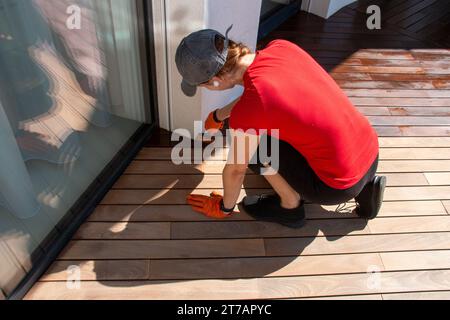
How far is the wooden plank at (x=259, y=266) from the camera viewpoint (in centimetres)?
179

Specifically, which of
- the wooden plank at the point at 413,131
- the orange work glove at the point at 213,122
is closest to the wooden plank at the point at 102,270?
the orange work glove at the point at 213,122

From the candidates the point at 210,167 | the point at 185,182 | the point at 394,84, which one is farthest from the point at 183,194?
the point at 394,84

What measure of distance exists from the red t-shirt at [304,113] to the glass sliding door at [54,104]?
650 millimetres

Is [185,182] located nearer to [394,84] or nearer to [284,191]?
[284,191]

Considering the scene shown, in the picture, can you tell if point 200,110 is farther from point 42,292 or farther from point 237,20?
point 42,292

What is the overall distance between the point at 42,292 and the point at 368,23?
3.07 metres

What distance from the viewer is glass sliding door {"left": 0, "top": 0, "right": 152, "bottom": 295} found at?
1.42 meters

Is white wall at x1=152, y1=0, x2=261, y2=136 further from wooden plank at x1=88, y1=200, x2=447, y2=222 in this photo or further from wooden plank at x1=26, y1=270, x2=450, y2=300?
wooden plank at x1=26, y1=270, x2=450, y2=300

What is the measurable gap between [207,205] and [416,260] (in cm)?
91

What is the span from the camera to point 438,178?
2283mm

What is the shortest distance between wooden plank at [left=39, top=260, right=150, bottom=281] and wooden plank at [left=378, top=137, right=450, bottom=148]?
144 centimetres

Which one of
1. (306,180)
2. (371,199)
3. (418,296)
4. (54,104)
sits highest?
(54,104)

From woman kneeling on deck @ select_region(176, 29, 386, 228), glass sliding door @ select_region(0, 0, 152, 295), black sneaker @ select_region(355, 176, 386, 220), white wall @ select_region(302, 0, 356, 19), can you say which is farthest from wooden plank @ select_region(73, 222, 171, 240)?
white wall @ select_region(302, 0, 356, 19)

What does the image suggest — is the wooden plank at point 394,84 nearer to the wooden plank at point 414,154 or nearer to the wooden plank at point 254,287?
the wooden plank at point 414,154
